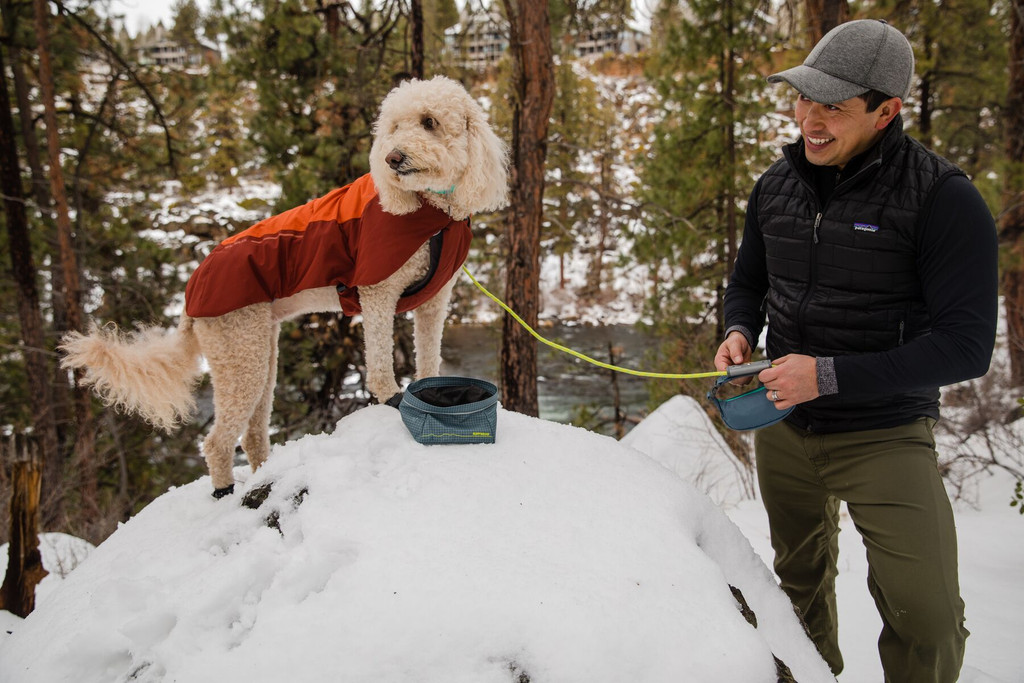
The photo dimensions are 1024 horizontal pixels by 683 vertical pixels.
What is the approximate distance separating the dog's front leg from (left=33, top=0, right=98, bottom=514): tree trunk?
651 centimetres

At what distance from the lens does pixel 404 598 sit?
63.4 inches

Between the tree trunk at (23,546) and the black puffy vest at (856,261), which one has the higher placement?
the black puffy vest at (856,261)

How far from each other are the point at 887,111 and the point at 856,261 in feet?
1.67

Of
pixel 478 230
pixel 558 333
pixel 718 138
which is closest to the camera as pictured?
pixel 478 230

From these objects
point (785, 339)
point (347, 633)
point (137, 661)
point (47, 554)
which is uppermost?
point (785, 339)

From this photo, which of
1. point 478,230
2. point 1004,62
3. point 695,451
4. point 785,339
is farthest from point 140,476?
point 1004,62

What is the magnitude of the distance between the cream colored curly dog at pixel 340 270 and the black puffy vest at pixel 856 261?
4.25ft

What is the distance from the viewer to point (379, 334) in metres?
2.72

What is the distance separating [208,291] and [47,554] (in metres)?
3.91

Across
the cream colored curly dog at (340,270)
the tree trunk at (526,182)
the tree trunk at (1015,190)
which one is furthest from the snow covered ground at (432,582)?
the tree trunk at (1015,190)

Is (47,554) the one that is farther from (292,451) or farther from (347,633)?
(347,633)

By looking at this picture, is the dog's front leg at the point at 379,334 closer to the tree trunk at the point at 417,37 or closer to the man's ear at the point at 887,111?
the man's ear at the point at 887,111

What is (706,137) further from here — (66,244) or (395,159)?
(66,244)

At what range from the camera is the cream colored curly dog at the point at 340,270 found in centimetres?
251
